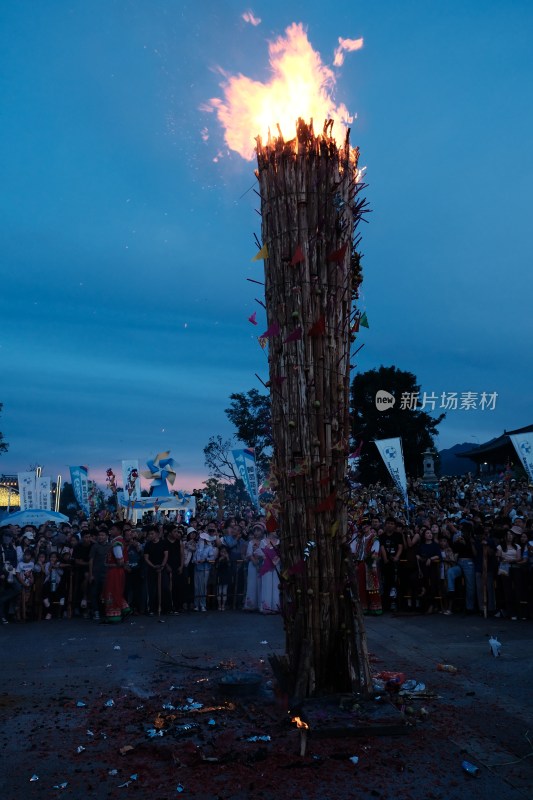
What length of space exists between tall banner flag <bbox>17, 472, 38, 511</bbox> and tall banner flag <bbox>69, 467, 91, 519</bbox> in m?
3.44

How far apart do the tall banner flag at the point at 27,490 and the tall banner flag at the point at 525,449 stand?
1589 cm

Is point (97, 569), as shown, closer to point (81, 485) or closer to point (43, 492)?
point (43, 492)

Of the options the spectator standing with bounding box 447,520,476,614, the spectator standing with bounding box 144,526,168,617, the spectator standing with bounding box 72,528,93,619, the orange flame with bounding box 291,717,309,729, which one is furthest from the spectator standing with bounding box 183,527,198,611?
the orange flame with bounding box 291,717,309,729

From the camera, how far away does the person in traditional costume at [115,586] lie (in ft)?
40.4

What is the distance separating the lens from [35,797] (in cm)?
409

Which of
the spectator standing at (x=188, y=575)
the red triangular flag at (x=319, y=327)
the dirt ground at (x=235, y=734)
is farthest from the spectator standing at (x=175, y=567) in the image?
the red triangular flag at (x=319, y=327)

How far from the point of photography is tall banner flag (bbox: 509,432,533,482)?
17.6 m

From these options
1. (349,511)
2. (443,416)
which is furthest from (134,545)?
(443,416)

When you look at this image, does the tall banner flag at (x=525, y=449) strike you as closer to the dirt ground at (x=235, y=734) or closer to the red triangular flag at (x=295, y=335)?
the dirt ground at (x=235, y=734)

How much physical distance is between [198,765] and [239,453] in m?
18.8

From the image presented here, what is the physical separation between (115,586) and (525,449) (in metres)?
11.9

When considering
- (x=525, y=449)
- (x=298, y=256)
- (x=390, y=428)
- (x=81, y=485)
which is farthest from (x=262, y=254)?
(x=390, y=428)

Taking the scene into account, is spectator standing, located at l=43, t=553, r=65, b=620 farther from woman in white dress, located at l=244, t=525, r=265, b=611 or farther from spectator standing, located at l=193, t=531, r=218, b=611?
woman in white dress, located at l=244, t=525, r=265, b=611

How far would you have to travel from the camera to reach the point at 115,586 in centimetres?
1234
